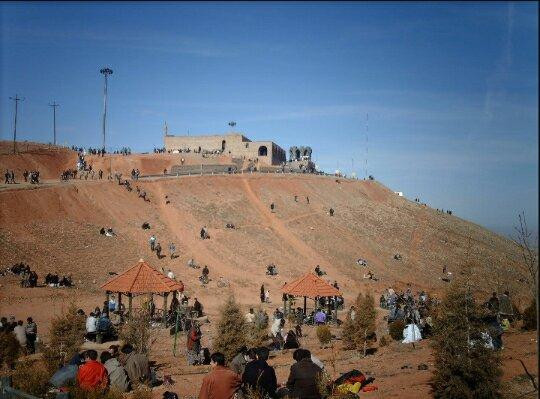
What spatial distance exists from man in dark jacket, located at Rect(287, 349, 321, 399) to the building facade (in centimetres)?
6718

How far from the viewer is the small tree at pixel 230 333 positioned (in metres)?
12.9

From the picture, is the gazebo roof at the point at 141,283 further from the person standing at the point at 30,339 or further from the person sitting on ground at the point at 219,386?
the person sitting on ground at the point at 219,386

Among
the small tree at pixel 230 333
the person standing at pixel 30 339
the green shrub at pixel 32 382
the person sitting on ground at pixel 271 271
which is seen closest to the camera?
the green shrub at pixel 32 382

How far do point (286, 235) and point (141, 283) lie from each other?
2601 centimetres

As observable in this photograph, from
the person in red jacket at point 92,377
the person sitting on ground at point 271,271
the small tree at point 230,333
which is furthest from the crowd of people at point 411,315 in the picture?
the person sitting on ground at point 271,271

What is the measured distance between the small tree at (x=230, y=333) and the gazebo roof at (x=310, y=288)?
308 inches

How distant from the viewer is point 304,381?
7.34 m

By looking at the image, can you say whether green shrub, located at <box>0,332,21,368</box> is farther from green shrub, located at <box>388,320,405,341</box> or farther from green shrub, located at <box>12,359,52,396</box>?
green shrub, located at <box>388,320,405,341</box>

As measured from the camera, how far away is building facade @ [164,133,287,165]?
7506cm

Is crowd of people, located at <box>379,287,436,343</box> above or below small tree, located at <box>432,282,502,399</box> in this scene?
below

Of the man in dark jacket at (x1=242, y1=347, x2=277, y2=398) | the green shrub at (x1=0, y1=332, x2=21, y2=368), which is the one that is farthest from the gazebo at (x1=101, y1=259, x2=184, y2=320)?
the man in dark jacket at (x1=242, y1=347, x2=277, y2=398)

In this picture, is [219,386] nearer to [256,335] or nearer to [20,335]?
[256,335]

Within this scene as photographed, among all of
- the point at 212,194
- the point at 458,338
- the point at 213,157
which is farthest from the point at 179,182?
the point at 458,338

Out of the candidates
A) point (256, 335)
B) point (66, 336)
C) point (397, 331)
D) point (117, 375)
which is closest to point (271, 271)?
point (397, 331)
